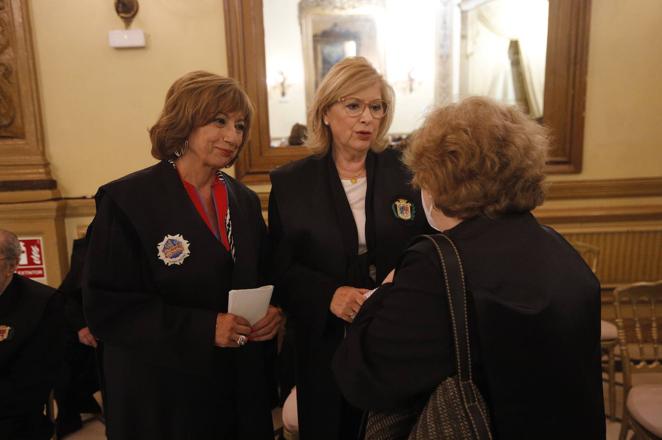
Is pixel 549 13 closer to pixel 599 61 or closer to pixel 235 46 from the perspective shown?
pixel 599 61

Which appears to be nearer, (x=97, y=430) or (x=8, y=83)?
(x=97, y=430)

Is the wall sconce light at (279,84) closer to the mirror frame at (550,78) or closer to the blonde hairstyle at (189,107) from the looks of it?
the mirror frame at (550,78)

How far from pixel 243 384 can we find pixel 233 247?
46 cm

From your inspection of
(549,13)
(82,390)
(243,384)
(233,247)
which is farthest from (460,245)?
(549,13)

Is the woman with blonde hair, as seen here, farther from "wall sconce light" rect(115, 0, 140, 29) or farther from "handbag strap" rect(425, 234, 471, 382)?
"wall sconce light" rect(115, 0, 140, 29)

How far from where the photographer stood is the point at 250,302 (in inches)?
56.8

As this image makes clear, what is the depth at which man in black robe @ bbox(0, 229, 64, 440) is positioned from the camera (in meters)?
1.89

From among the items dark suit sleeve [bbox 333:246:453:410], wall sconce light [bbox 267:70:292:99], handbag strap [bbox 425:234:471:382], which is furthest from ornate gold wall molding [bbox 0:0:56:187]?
handbag strap [bbox 425:234:471:382]

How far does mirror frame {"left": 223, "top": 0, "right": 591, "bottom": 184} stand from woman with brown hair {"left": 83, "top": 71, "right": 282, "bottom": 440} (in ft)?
6.17

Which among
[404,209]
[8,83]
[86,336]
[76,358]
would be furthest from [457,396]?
[8,83]

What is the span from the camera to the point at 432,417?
0.90 metres

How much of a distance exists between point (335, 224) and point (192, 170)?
532 mm

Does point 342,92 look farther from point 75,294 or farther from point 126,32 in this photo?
point 126,32

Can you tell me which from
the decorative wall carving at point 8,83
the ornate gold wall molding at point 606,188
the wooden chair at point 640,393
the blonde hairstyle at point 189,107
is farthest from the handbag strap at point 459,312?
the decorative wall carving at point 8,83
